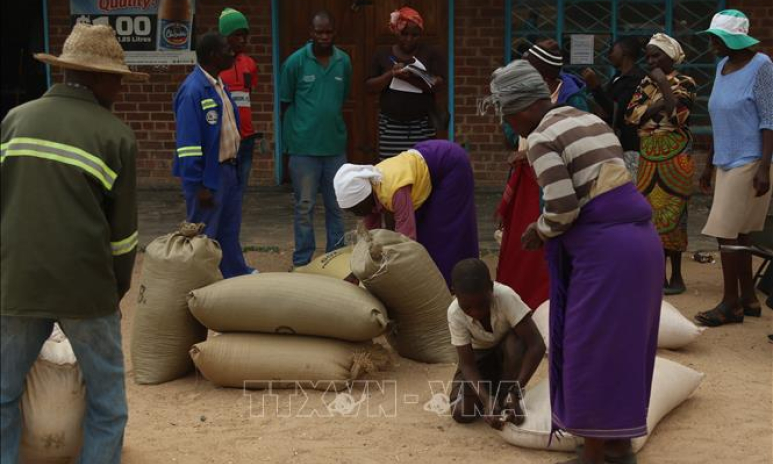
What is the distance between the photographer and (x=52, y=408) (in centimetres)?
399

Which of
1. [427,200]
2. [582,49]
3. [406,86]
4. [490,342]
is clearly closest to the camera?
[490,342]

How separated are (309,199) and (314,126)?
514 mm

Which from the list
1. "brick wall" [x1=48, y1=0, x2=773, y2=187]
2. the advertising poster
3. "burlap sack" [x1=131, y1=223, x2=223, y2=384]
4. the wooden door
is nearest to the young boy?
"burlap sack" [x1=131, y1=223, x2=223, y2=384]

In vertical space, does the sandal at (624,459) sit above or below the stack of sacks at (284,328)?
below

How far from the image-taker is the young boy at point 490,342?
179 inches

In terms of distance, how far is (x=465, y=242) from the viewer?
6.07m

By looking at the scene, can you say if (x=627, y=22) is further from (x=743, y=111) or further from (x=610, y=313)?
(x=610, y=313)

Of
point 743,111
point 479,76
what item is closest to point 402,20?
point 743,111

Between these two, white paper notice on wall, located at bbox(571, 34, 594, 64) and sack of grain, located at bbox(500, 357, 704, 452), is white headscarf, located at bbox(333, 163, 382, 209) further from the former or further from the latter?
white paper notice on wall, located at bbox(571, 34, 594, 64)

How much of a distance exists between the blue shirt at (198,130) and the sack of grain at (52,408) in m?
2.61

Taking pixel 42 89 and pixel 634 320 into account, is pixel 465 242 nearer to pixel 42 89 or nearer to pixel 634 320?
pixel 634 320

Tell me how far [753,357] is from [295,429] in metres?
2.62

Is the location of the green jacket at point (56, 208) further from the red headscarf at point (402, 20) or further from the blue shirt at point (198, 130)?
the red headscarf at point (402, 20)

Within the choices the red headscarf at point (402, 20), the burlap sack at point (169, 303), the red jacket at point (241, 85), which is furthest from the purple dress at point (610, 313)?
the red jacket at point (241, 85)
